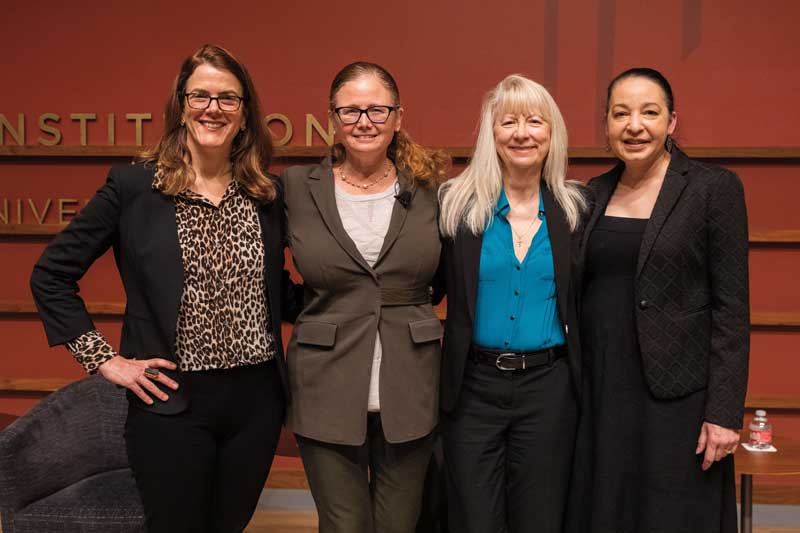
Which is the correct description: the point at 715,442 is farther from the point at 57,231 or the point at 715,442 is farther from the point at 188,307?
the point at 57,231

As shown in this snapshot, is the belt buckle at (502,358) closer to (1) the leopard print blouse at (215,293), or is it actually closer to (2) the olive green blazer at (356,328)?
(2) the olive green blazer at (356,328)

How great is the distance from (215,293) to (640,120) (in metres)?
1.24

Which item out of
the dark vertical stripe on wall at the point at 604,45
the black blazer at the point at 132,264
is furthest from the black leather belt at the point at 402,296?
the dark vertical stripe on wall at the point at 604,45

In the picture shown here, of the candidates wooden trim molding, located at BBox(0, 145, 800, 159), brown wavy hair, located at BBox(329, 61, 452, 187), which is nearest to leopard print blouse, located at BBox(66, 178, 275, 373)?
brown wavy hair, located at BBox(329, 61, 452, 187)

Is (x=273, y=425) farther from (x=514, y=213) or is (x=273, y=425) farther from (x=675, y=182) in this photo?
(x=675, y=182)

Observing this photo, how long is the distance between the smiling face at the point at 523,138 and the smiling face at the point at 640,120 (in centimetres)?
21

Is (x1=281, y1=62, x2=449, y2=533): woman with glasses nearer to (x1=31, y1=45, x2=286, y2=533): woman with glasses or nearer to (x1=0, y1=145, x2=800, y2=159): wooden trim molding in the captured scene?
(x1=31, y1=45, x2=286, y2=533): woman with glasses

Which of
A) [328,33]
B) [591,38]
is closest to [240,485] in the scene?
[328,33]

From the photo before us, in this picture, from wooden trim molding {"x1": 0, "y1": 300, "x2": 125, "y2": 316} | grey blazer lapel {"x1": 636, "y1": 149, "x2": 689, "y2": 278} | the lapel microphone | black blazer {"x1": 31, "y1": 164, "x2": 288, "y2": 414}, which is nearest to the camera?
black blazer {"x1": 31, "y1": 164, "x2": 288, "y2": 414}

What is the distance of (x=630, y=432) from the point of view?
209cm

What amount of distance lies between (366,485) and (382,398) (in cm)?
28

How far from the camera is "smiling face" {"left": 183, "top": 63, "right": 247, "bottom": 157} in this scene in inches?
76.4

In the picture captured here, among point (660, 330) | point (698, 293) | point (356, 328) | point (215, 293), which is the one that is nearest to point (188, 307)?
point (215, 293)

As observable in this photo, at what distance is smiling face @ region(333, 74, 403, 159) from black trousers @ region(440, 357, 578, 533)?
676 mm
